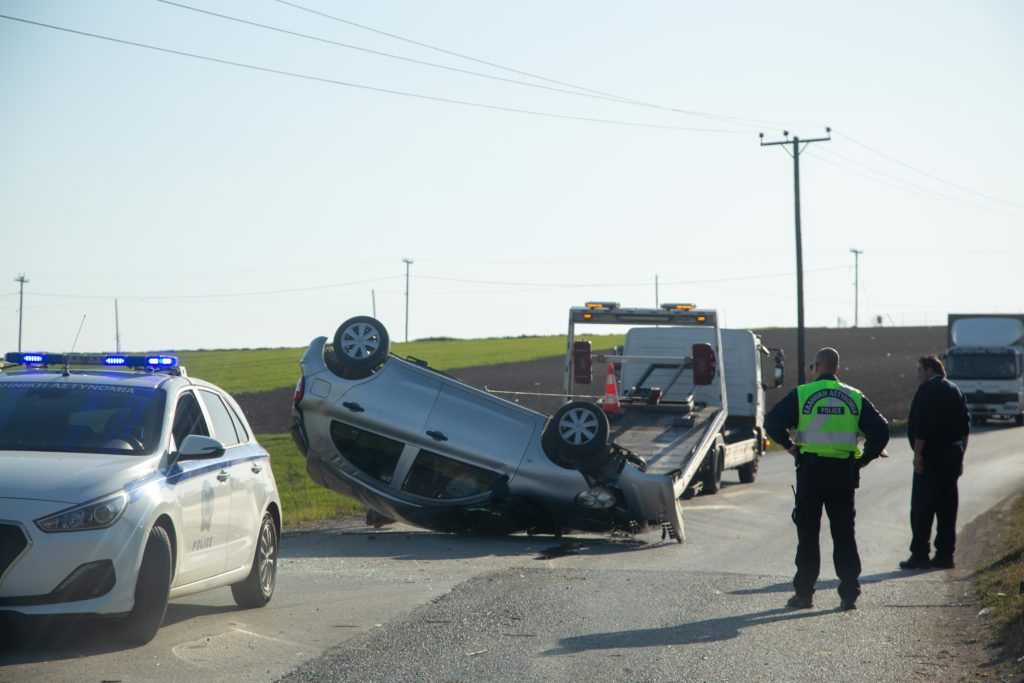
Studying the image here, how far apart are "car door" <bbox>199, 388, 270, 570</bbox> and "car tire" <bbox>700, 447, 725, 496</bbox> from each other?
35.7 feet

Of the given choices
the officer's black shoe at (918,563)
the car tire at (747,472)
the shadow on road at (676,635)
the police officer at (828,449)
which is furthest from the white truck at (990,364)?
the shadow on road at (676,635)

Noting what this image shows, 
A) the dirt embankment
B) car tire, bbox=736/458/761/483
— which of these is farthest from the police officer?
the dirt embankment

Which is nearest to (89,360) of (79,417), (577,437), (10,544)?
(79,417)

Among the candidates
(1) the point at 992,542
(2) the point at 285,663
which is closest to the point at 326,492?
(1) the point at 992,542

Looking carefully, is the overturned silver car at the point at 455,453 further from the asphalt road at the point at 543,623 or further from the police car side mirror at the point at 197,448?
the police car side mirror at the point at 197,448

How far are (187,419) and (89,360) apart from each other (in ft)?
2.86

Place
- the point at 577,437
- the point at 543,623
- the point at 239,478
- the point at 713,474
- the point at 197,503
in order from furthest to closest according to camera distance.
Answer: the point at 713,474 < the point at 577,437 < the point at 239,478 < the point at 543,623 < the point at 197,503

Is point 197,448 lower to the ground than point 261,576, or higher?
higher

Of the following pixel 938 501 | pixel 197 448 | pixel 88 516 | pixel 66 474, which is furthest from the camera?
pixel 938 501

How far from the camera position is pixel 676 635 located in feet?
26.7

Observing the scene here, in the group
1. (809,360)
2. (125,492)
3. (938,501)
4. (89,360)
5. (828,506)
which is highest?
(89,360)

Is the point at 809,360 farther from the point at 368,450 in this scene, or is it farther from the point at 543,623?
the point at 543,623

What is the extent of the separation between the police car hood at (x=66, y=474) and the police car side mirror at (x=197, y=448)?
Result: 185mm

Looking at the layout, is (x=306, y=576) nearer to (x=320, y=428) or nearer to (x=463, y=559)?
(x=463, y=559)
